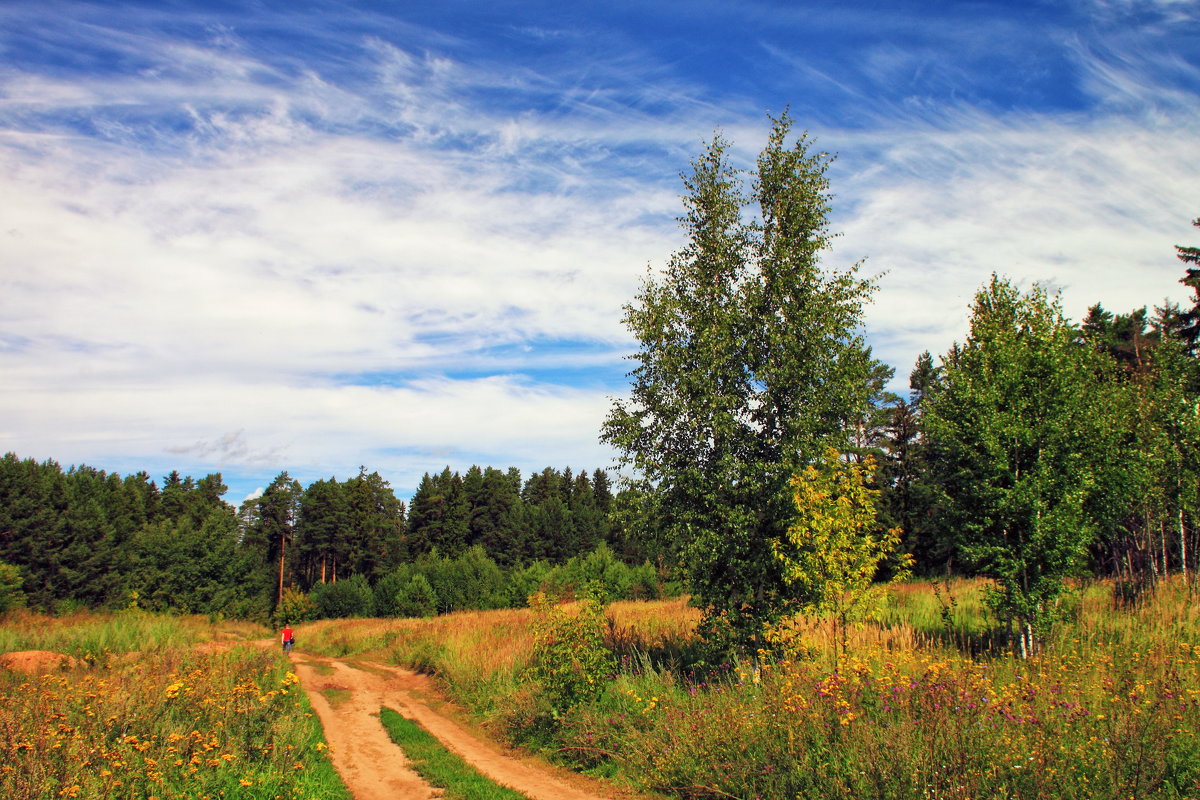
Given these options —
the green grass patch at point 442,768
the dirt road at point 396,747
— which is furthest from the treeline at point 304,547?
the green grass patch at point 442,768

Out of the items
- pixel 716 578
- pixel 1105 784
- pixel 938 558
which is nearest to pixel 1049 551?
pixel 716 578

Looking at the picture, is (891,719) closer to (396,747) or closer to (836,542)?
(836,542)

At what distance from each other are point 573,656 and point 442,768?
265 cm

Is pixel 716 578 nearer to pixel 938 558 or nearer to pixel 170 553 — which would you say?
pixel 938 558

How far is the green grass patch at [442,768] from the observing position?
28.7 feet

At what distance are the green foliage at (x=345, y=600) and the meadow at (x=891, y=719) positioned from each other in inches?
1900

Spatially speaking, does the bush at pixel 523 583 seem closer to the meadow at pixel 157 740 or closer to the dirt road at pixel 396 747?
the dirt road at pixel 396 747

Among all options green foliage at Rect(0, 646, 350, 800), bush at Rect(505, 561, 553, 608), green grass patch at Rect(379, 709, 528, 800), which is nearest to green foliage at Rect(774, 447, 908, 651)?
green grass patch at Rect(379, 709, 528, 800)

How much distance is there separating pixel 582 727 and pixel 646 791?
2.26 m

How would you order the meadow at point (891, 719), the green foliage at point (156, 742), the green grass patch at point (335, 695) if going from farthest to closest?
the green grass patch at point (335, 695), the green foliage at point (156, 742), the meadow at point (891, 719)

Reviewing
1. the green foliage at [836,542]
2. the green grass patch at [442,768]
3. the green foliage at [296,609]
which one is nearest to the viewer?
the green grass patch at [442,768]

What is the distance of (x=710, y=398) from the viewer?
1195cm

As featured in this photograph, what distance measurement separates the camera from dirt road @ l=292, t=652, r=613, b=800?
9.05 meters

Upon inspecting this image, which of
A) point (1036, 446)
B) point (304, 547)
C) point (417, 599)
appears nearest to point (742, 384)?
point (1036, 446)
